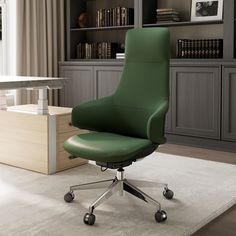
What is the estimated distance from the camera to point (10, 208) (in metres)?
2.71

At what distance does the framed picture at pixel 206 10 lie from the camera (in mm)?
4648

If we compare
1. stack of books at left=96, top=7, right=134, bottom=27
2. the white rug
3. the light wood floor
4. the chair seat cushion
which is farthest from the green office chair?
stack of books at left=96, top=7, right=134, bottom=27

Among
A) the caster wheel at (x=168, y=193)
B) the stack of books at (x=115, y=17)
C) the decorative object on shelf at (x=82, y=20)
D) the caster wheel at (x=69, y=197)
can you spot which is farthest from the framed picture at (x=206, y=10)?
the caster wheel at (x=69, y=197)

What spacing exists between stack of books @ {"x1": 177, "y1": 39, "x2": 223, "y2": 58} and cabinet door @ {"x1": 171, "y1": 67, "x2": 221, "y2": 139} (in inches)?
11.4

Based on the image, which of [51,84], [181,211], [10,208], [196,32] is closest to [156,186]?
[181,211]

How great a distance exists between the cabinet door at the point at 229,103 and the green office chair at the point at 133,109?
1613 mm

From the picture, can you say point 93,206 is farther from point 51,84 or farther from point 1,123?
point 1,123

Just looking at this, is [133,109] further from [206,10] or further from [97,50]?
[97,50]

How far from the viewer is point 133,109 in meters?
2.95

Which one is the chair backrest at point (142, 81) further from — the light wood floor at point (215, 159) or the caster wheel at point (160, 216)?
the light wood floor at point (215, 159)

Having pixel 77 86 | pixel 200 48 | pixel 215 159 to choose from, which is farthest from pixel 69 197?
pixel 77 86

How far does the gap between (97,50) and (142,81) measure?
112 inches

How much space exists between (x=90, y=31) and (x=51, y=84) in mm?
2781

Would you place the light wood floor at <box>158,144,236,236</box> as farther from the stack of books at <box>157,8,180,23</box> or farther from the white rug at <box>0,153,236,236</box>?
the stack of books at <box>157,8,180,23</box>
